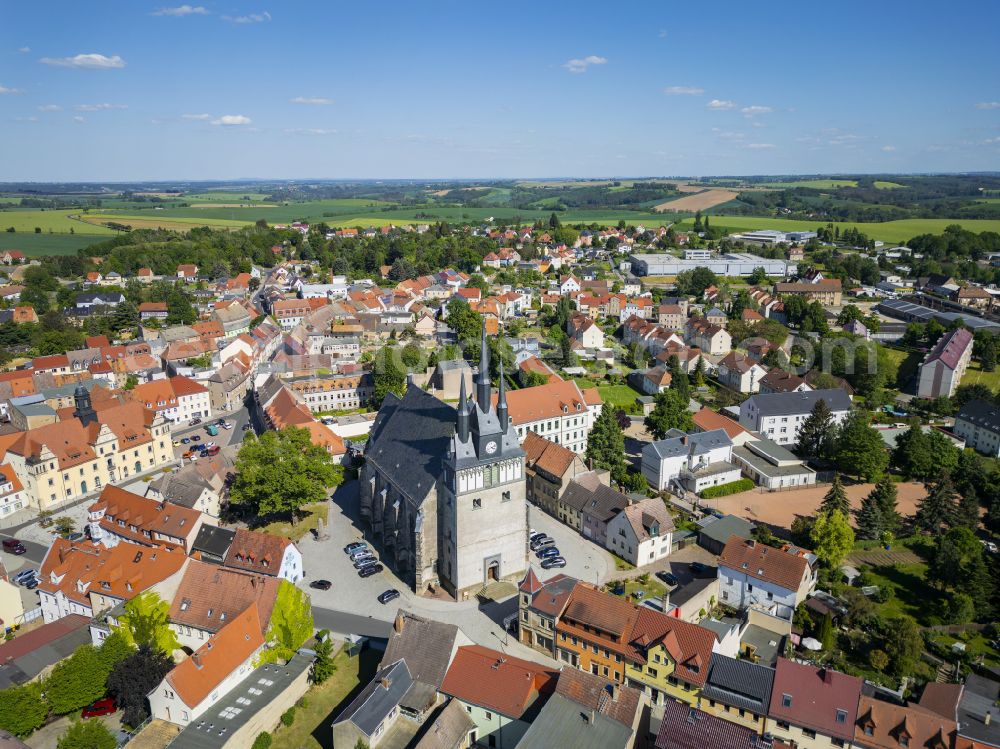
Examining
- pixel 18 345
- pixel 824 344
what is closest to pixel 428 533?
pixel 824 344

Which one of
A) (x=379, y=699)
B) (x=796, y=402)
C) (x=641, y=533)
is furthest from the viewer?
(x=796, y=402)

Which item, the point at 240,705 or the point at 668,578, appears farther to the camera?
the point at 668,578

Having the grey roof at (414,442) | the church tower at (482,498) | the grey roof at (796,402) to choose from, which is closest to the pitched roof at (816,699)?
the church tower at (482,498)

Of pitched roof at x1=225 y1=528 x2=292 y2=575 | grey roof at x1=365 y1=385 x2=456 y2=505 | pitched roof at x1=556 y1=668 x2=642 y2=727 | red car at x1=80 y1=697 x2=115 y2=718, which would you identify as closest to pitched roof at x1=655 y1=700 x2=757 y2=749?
pitched roof at x1=556 y1=668 x2=642 y2=727

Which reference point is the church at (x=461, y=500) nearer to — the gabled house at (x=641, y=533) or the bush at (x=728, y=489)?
the gabled house at (x=641, y=533)

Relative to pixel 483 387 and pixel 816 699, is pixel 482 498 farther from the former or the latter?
pixel 816 699

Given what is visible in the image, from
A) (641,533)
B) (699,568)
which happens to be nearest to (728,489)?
(699,568)
